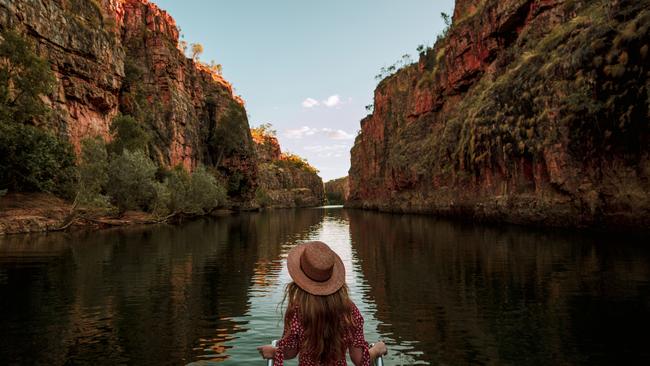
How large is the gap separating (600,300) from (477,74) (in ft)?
240

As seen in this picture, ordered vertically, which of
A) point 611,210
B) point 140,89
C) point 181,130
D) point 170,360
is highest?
point 140,89

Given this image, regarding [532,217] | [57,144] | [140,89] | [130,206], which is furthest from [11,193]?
[532,217]

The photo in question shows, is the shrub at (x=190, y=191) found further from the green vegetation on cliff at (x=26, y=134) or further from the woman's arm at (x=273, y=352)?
the woman's arm at (x=273, y=352)

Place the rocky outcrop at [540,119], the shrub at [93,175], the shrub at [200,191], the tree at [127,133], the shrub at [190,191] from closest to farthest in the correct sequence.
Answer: the rocky outcrop at [540,119]
the shrub at [93,175]
the shrub at [190,191]
the tree at [127,133]
the shrub at [200,191]

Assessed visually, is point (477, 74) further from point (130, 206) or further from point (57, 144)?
point (57, 144)

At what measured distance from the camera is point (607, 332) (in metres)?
10.1

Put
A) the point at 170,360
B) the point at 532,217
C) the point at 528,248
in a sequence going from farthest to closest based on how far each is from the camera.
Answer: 1. the point at 532,217
2. the point at 528,248
3. the point at 170,360

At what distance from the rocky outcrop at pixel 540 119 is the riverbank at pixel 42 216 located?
1789 inches

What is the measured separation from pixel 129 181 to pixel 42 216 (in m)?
10.8

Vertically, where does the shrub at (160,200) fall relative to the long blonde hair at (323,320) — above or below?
above

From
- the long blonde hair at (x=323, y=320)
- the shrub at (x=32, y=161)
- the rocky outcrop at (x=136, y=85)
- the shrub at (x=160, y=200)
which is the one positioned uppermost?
the rocky outcrop at (x=136, y=85)

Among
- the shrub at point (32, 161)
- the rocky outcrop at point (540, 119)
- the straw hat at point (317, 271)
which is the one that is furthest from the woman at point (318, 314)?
the shrub at point (32, 161)

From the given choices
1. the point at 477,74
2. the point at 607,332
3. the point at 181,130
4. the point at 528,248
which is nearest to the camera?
the point at 607,332

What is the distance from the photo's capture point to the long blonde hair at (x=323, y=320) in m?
4.50
